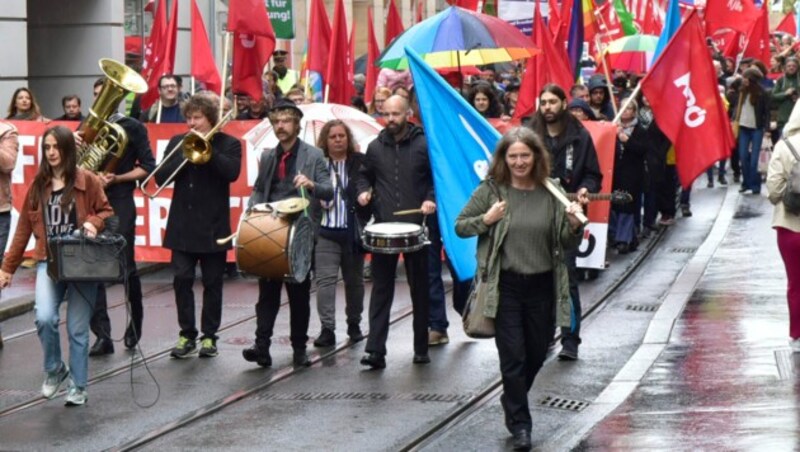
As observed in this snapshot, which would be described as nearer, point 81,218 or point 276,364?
point 81,218

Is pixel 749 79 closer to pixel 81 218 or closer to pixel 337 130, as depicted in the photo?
pixel 337 130

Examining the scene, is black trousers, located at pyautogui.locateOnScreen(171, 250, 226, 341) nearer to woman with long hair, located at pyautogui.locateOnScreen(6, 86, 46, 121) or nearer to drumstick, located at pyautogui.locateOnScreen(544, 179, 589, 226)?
drumstick, located at pyautogui.locateOnScreen(544, 179, 589, 226)

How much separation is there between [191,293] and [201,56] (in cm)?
695

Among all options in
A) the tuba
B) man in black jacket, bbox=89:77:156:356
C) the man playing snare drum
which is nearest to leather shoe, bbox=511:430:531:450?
the man playing snare drum

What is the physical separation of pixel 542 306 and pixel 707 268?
8454mm

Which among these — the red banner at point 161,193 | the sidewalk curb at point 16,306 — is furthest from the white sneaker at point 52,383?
the red banner at point 161,193

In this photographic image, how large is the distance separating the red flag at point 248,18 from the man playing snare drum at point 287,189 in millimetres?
5418

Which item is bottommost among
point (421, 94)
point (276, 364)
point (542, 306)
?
point (276, 364)

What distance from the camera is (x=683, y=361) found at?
1205cm

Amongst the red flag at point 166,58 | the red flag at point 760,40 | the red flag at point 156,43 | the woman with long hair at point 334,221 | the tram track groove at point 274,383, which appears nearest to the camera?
the tram track groove at point 274,383

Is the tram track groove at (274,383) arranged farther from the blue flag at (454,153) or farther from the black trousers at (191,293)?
the blue flag at (454,153)

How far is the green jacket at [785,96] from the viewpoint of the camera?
25.7 m

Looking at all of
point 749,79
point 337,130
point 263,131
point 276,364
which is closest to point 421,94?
point 337,130

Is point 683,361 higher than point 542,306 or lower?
lower
